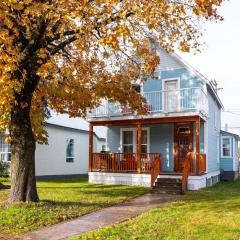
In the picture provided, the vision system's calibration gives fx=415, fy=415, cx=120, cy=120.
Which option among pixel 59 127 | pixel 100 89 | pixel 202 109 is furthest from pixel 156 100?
pixel 59 127

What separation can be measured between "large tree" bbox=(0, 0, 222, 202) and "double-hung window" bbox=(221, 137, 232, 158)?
50.1ft

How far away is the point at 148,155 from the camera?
23.9m

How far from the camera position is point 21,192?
45.0 ft

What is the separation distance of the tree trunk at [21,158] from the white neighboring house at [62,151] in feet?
46.4

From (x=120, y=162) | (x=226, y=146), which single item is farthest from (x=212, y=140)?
(x=120, y=162)

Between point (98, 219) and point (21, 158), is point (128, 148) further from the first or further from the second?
point (98, 219)

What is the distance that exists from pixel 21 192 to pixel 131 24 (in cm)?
651

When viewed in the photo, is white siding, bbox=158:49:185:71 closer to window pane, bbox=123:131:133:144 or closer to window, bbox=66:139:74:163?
window pane, bbox=123:131:133:144

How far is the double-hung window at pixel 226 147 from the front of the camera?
31594 millimetres

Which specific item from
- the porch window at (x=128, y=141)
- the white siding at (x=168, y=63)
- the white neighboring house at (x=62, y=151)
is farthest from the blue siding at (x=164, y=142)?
the white neighboring house at (x=62, y=151)

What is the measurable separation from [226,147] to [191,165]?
10.9 metres

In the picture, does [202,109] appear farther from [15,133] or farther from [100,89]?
[15,133]

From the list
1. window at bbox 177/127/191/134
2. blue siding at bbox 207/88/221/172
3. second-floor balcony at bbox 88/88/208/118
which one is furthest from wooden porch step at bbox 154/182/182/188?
blue siding at bbox 207/88/221/172

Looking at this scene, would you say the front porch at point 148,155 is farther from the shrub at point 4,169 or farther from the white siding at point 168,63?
the shrub at point 4,169
